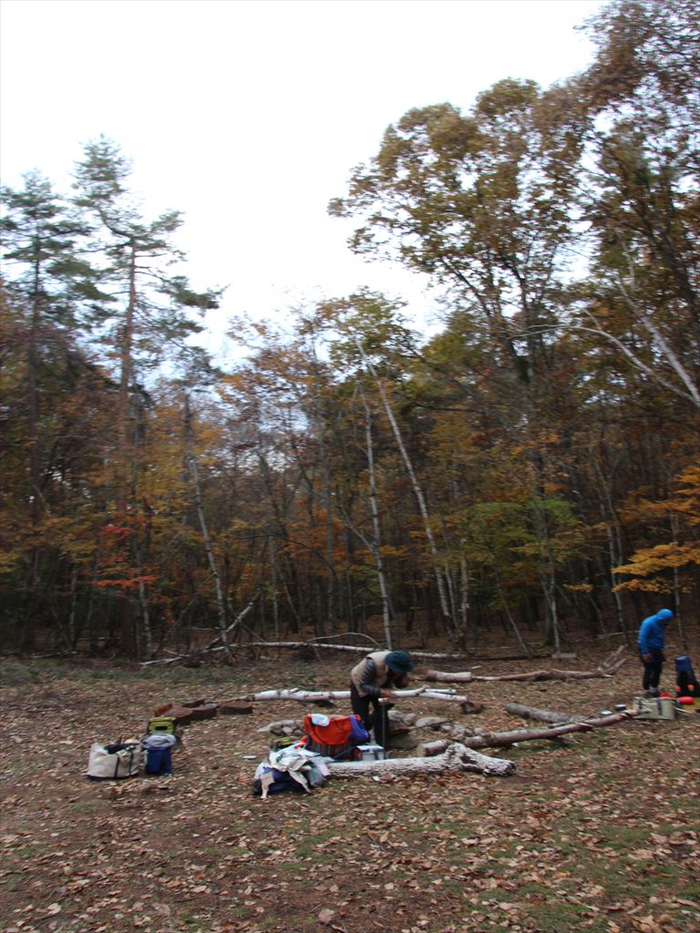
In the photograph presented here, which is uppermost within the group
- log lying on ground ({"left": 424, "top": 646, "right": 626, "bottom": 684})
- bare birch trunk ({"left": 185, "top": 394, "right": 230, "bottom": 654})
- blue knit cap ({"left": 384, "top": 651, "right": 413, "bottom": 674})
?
bare birch trunk ({"left": 185, "top": 394, "right": 230, "bottom": 654})

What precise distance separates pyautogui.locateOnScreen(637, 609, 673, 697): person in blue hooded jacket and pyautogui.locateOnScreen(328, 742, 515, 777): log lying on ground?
433 centimetres

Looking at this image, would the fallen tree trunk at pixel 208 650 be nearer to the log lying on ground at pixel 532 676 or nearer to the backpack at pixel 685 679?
the log lying on ground at pixel 532 676

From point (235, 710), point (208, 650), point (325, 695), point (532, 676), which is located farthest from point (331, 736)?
point (208, 650)

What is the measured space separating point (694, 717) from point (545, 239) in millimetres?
13220

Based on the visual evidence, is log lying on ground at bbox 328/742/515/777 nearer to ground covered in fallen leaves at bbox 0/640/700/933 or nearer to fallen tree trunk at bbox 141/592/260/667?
ground covered in fallen leaves at bbox 0/640/700/933

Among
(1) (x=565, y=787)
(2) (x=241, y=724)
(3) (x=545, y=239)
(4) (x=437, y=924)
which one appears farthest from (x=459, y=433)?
(4) (x=437, y=924)

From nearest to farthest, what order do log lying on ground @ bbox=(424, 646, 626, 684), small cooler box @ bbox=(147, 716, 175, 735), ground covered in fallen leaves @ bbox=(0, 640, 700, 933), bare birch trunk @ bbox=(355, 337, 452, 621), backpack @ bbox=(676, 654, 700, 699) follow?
ground covered in fallen leaves @ bbox=(0, 640, 700, 933), small cooler box @ bbox=(147, 716, 175, 735), backpack @ bbox=(676, 654, 700, 699), log lying on ground @ bbox=(424, 646, 626, 684), bare birch trunk @ bbox=(355, 337, 452, 621)

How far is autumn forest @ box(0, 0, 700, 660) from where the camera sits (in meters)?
17.6

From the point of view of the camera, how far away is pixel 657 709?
9375 millimetres

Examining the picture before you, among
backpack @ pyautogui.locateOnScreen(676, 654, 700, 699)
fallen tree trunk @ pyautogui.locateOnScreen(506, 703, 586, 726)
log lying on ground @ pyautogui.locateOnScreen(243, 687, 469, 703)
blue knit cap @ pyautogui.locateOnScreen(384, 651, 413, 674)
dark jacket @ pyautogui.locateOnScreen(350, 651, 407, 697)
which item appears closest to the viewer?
blue knit cap @ pyautogui.locateOnScreen(384, 651, 413, 674)

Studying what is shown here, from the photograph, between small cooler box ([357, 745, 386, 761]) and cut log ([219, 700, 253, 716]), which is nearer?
small cooler box ([357, 745, 386, 761])

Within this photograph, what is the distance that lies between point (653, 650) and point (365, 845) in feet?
23.1

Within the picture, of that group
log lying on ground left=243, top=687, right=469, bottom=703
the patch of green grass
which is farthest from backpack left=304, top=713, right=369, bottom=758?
log lying on ground left=243, top=687, right=469, bottom=703

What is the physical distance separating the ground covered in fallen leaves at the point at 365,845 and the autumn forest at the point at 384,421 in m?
9.71
